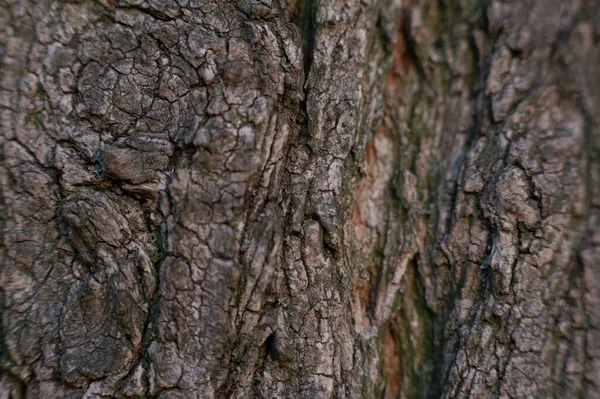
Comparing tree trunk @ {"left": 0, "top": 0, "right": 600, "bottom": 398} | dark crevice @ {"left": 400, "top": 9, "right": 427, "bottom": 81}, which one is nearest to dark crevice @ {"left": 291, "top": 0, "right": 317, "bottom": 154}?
tree trunk @ {"left": 0, "top": 0, "right": 600, "bottom": 398}

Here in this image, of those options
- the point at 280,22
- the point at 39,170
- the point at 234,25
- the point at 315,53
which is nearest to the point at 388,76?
the point at 315,53

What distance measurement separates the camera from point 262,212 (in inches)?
78.9

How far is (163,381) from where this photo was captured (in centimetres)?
190

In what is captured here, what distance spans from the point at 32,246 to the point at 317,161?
1.48m

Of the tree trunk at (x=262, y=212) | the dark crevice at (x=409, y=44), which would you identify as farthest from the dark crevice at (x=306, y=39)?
the dark crevice at (x=409, y=44)

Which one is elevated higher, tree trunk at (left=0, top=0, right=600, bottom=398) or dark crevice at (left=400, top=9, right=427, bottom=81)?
dark crevice at (left=400, top=9, right=427, bottom=81)

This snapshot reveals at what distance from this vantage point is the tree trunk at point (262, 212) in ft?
6.27

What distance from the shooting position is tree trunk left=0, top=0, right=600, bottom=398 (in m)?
1.91

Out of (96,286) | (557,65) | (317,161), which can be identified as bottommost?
(96,286)

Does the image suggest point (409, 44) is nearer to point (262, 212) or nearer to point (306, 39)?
point (306, 39)

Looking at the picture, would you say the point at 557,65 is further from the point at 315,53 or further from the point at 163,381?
the point at 163,381

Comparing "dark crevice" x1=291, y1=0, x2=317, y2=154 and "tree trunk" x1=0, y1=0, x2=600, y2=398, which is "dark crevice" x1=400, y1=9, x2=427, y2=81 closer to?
"tree trunk" x1=0, y1=0, x2=600, y2=398

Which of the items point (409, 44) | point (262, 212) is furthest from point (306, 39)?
point (262, 212)

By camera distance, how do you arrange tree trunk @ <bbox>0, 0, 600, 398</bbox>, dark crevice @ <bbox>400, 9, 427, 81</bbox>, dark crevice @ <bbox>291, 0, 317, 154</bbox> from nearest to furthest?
1. tree trunk @ <bbox>0, 0, 600, 398</bbox>
2. dark crevice @ <bbox>291, 0, 317, 154</bbox>
3. dark crevice @ <bbox>400, 9, 427, 81</bbox>
